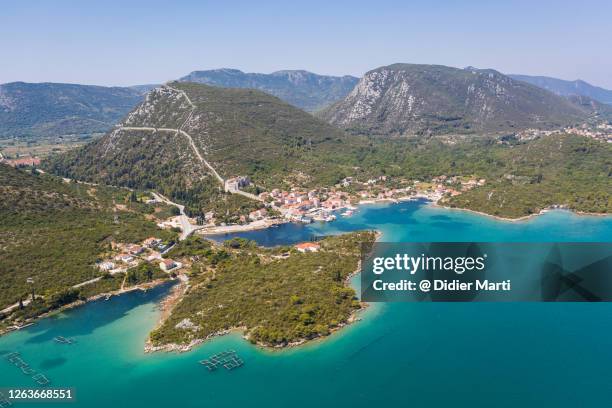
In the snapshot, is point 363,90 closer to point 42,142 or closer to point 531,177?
point 531,177

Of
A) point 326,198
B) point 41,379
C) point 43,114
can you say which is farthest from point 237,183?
point 43,114

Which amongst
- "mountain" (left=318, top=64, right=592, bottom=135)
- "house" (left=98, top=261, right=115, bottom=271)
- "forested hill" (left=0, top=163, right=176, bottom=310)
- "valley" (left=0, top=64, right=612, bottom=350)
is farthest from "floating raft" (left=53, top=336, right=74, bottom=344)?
"mountain" (left=318, top=64, right=592, bottom=135)

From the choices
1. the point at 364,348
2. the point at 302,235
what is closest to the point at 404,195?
the point at 302,235

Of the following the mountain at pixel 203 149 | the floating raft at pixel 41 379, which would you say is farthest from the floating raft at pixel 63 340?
the mountain at pixel 203 149

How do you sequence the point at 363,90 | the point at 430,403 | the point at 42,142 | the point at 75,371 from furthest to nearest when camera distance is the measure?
the point at 363,90
the point at 42,142
the point at 75,371
the point at 430,403

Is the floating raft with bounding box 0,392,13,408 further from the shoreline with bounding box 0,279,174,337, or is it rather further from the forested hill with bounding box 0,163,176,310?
the forested hill with bounding box 0,163,176,310

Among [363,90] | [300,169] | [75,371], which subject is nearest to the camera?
[75,371]

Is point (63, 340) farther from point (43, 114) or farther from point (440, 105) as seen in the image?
point (43, 114)

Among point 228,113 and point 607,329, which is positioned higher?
point 228,113
